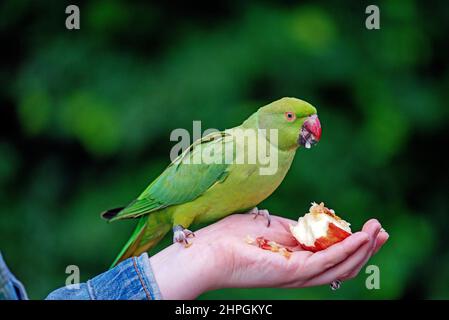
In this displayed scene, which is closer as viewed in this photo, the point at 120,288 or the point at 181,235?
the point at 120,288

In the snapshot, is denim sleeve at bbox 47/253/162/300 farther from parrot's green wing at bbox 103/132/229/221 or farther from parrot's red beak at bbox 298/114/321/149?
parrot's red beak at bbox 298/114/321/149

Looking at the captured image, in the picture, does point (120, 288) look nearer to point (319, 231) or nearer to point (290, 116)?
point (319, 231)

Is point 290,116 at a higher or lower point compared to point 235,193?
higher

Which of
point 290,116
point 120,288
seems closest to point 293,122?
point 290,116

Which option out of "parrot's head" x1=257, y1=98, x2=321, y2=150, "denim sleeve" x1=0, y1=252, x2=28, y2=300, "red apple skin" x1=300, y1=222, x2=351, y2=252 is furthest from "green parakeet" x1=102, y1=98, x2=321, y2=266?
"denim sleeve" x1=0, y1=252, x2=28, y2=300

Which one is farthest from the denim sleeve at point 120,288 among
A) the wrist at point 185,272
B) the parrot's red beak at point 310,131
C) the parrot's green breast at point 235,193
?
the parrot's red beak at point 310,131

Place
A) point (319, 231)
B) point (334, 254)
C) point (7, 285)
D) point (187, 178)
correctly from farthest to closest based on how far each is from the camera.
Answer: point (187, 178) < point (319, 231) < point (334, 254) < point (7, 285)

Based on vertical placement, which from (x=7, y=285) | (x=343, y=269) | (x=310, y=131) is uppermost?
(x=310, y=131)

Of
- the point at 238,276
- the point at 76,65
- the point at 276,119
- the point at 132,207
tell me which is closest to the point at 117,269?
the point at 238,276

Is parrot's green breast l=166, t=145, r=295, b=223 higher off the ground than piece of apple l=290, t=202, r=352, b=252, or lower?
higher
